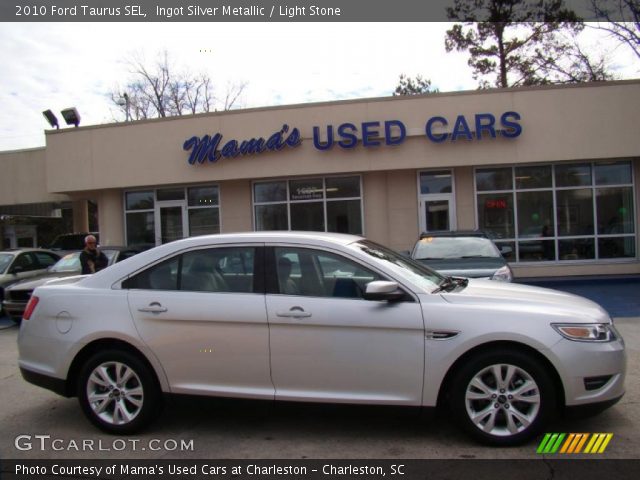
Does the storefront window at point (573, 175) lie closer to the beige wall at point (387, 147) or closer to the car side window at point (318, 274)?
the beige wall at point (387, 147)

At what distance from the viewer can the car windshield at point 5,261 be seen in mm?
11097

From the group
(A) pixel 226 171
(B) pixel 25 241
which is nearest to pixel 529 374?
(A) pixel 226 171

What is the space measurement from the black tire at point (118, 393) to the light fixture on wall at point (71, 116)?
14.2 m

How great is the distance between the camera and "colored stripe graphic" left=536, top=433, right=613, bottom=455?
12.3 feet

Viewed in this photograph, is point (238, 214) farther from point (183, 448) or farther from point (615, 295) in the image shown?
point (183, 448)

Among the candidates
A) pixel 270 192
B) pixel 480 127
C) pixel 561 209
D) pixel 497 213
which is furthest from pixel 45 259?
pixel 561 209

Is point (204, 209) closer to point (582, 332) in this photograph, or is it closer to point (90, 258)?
point (90, 258)

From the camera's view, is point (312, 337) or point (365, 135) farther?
point (365, 135)

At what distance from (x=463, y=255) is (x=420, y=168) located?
5.60 meters

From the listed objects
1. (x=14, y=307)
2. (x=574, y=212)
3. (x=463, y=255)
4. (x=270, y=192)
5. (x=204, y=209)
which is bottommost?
(x=14, y=307)

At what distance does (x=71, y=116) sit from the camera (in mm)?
16328

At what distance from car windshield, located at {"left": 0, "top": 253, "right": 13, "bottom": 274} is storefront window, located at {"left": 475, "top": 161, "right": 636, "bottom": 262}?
445 inches
